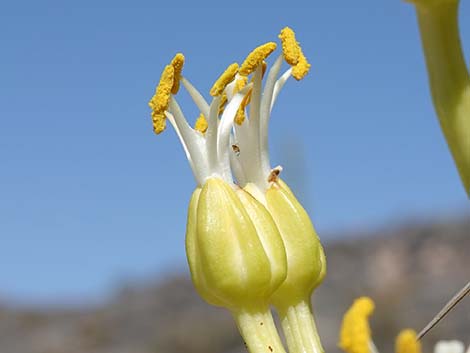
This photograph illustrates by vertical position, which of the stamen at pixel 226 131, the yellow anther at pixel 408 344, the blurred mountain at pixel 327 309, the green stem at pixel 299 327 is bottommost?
the yellow anther at pixel 408 344

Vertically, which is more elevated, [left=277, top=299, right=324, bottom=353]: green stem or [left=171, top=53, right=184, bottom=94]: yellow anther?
[left=171, top=53, right=184, bottom=94]: yellow anther

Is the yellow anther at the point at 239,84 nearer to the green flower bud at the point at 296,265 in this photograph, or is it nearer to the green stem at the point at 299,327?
the green flower bud at the point at 296,265

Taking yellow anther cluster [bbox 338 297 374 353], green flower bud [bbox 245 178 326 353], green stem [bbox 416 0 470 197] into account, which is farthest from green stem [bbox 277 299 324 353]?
green stem [bbox 416 0 470 197]

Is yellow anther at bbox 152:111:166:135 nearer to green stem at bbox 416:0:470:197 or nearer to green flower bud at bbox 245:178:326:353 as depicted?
green flower bud at bbox 245:178:326:353

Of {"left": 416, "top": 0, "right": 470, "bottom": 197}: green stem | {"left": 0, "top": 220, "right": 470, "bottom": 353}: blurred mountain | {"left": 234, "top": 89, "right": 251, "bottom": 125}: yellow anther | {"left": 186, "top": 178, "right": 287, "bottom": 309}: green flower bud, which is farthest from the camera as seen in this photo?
{"left": 0, "top": 220, "right": 470, "bottom": 353}: blurred mountain

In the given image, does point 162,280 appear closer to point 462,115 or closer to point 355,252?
point 355,252

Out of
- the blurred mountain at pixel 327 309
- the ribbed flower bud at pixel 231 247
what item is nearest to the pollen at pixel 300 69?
the ribbed flower bud at pixel 231 247

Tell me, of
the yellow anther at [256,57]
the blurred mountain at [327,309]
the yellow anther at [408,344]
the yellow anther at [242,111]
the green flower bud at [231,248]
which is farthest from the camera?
the blurred mountain at [327,309]
